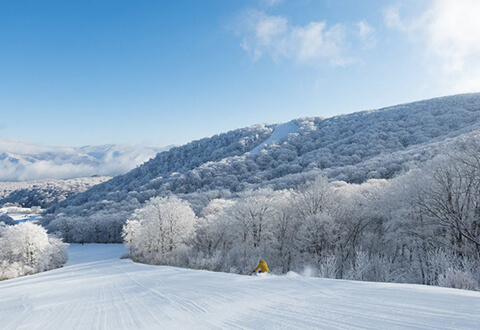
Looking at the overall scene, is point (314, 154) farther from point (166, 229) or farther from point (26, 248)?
point (26, 248)

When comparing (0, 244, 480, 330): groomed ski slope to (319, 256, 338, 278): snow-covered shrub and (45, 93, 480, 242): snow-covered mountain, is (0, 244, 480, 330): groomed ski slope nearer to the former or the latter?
(319, 256, 338, 278): snow-covered shrub

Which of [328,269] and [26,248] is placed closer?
[328,269]

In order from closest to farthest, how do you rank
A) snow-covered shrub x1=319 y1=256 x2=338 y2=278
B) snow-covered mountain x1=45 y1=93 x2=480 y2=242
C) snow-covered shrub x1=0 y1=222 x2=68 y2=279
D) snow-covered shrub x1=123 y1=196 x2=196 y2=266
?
snow-covered shrub x1=319 y1=256 x2=338 y2=278, snow-covered shrub x1=123 y1=196 x2=196 y2=266, snow-covered shrub x1=0 y1=222 x2=68 y2=279, snow-covered mountain x1=45 y1=93 x2=480 y2=242

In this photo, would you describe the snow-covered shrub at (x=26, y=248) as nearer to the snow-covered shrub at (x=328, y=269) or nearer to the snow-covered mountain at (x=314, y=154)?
the snow-covered shrub at (x=328, y=269)

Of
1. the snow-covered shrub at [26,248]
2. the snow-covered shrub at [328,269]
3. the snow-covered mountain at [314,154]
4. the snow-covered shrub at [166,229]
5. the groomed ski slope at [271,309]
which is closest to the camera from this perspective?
the groomed ski slope at [271,309]

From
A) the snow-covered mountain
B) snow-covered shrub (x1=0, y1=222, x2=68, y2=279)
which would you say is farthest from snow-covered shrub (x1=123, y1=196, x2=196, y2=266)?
the snow-covered mountain

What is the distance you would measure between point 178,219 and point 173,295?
116ft

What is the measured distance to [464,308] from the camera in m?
3.99

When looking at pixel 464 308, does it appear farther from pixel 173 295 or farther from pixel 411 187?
pixel 411 187

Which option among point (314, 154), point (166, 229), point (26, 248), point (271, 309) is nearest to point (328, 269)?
point (271, 309)

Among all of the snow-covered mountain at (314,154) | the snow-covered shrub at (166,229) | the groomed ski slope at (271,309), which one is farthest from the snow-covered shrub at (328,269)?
the snow-covered mountain at (314,154)

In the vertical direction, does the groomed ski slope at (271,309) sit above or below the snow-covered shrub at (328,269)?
above

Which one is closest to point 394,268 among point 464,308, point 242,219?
point 242,219

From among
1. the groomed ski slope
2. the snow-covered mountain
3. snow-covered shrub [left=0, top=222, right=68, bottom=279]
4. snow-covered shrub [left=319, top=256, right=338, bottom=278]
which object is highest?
the snow-covered mountain
